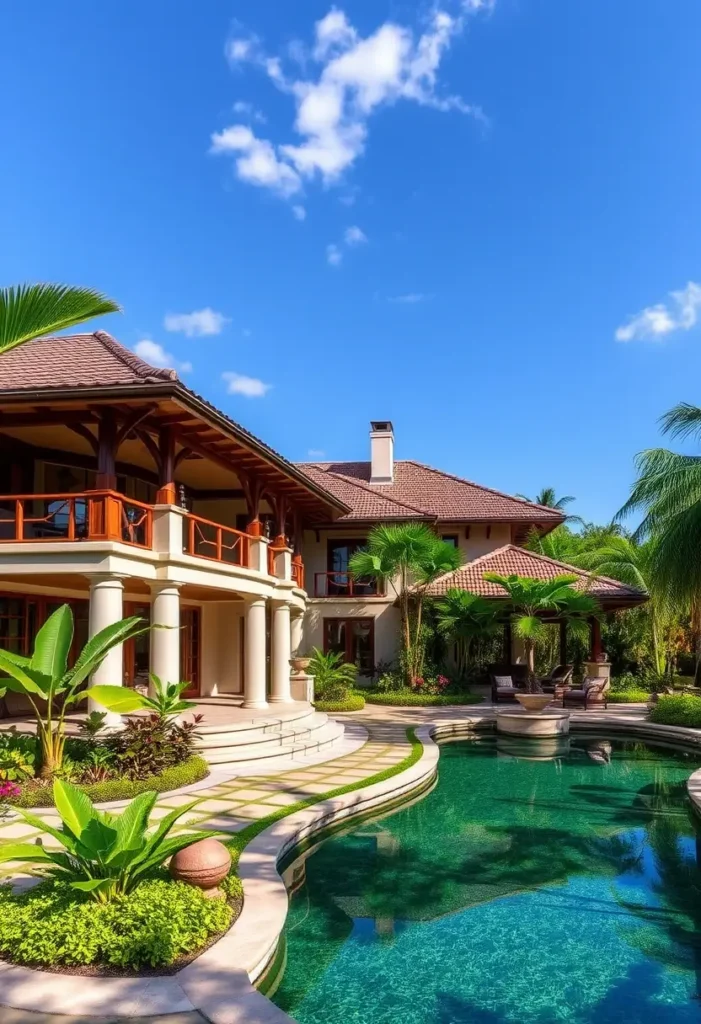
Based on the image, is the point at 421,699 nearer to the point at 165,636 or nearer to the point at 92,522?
the point at 165,636

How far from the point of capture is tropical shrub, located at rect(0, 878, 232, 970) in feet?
18.1

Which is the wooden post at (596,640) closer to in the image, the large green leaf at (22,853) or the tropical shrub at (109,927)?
the tropical shrub at (109,927)

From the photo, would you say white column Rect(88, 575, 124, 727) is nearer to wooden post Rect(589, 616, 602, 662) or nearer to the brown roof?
the brown roof

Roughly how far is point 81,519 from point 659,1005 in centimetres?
1545

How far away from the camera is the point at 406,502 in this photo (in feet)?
98.3

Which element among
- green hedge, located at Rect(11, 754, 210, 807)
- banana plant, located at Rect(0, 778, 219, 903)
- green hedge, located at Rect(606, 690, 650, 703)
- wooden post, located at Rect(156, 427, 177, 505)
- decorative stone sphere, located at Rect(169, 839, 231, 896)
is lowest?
green hedge, located at Rect(606, 690, 650, 703)

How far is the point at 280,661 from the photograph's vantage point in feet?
64.5

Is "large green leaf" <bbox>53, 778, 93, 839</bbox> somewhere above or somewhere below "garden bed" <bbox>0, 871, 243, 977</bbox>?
above

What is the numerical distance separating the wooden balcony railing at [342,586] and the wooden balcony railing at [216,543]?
5.64 m

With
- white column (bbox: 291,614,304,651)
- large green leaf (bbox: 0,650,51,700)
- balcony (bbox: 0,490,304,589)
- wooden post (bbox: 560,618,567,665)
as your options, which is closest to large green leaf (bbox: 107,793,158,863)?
large green leaf (bbox: 0,650,51,700)

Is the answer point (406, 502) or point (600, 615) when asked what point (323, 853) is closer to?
point (600, 615)

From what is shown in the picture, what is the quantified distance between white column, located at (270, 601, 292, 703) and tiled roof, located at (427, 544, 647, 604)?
24.3 feet

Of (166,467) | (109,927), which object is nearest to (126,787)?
(109,927)

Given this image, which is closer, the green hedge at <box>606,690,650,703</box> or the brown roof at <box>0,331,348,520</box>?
the brown roof at <box>0,331,348,520</box>
